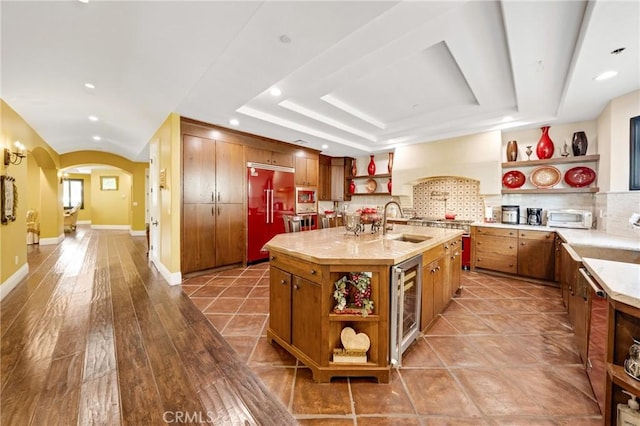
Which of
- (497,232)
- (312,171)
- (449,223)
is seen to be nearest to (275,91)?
(312,171)

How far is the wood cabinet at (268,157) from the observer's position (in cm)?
464

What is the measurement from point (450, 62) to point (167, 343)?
3.86 m

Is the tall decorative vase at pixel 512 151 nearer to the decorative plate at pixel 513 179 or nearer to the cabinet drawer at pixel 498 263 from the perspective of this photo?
the decorative plate at pixel 513 179

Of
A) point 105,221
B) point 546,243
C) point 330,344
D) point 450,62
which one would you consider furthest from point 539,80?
point 105,221

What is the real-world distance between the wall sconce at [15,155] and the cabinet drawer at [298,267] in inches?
164

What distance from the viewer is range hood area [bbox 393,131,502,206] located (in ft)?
13.9

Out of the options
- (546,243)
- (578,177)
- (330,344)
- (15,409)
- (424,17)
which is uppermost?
(424,17)

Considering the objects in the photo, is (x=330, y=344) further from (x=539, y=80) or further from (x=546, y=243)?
(x=546, y=243)

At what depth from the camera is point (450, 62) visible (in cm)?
257

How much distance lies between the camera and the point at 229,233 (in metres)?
4.37

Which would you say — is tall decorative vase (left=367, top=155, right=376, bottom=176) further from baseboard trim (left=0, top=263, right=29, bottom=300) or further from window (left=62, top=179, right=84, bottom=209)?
window (left=62, top=179, right=84, bottom=209)

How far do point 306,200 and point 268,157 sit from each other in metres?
1.35

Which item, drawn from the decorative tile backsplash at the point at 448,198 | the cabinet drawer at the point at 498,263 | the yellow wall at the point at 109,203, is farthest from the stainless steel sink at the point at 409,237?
the yellow wall at the point at 109,203

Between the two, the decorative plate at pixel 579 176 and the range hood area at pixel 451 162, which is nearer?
the decorative plate at pixel 579 176
